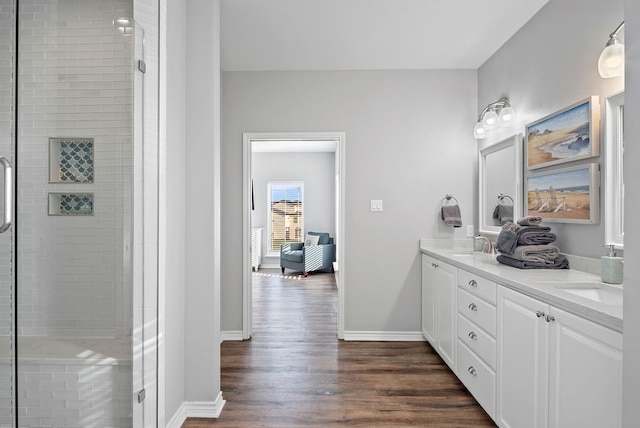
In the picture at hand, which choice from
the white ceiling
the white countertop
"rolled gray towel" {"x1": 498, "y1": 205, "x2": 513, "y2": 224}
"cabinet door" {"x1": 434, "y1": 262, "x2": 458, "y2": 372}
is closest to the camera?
the white countertop

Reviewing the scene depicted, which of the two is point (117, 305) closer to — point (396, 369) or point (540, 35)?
point (396, 369)

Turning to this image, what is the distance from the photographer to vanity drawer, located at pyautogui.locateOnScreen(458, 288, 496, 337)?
1.89 m

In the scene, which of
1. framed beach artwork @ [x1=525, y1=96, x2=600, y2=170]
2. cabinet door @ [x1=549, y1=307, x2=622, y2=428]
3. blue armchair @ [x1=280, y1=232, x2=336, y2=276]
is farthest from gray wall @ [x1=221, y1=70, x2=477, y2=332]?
blue armchair @ [x1=280, y1=232, x2=336, y2=276]

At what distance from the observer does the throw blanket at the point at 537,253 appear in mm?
2031

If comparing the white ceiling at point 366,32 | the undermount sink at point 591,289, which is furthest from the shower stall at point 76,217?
the undermount sink at point 591,289

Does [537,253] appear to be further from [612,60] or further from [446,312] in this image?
[612,60]

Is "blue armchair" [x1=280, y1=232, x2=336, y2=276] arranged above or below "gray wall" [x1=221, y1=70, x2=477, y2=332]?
below

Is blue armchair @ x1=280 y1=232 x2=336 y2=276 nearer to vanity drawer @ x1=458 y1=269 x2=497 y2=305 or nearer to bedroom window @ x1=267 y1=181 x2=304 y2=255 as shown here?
bedroom window @ x1=267 y1=181 x2=304 y2=255

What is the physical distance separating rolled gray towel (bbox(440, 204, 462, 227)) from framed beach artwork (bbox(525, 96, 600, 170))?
2.84 ft

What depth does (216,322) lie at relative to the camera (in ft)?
6.98

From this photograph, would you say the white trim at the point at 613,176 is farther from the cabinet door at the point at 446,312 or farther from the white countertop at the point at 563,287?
the cabinet door at the point at 446,312

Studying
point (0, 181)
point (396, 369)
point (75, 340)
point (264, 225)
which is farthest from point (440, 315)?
point (264, 225)

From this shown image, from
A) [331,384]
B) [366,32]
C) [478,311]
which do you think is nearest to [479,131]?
[366,32]

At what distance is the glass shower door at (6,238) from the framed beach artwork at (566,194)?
99.9 inches
